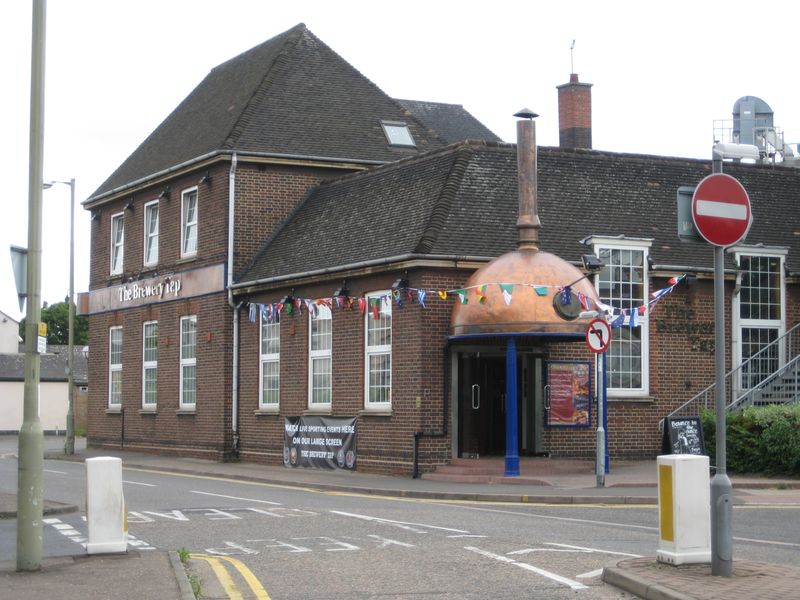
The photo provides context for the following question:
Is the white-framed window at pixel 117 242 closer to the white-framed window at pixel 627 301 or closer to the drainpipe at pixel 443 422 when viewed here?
the drainpipe at pixel 443 422

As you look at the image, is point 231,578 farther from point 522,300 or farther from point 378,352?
point 378,352

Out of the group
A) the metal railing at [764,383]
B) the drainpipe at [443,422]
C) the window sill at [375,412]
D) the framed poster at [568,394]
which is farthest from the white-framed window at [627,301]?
the window sill at [375,412]

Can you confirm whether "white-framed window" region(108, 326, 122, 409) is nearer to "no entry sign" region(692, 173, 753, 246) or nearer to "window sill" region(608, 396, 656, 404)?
"window sill" region(608, 396, 656, 404)

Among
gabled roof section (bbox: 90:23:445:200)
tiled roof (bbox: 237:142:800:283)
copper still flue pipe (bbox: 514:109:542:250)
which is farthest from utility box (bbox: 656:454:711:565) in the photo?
gabled roof section (bbox: 90:23:445:200)

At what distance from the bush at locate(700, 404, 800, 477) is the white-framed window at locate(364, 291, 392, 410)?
7.00 m

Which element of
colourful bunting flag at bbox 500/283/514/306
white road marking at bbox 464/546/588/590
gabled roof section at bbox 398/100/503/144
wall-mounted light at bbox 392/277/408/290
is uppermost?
gabled roof section at bbox 398/100/503/144

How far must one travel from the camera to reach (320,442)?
1160 inches

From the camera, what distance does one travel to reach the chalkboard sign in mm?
24234

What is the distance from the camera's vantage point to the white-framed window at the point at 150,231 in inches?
1499

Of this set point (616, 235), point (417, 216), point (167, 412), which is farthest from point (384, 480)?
point (167, 412)

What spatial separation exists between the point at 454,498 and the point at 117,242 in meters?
21.2

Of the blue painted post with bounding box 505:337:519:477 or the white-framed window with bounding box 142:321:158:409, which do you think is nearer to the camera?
the blue painted post with bounding box 505:337:519:477

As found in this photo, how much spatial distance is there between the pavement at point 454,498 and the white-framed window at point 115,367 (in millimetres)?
1690

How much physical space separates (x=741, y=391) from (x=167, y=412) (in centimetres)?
1621
